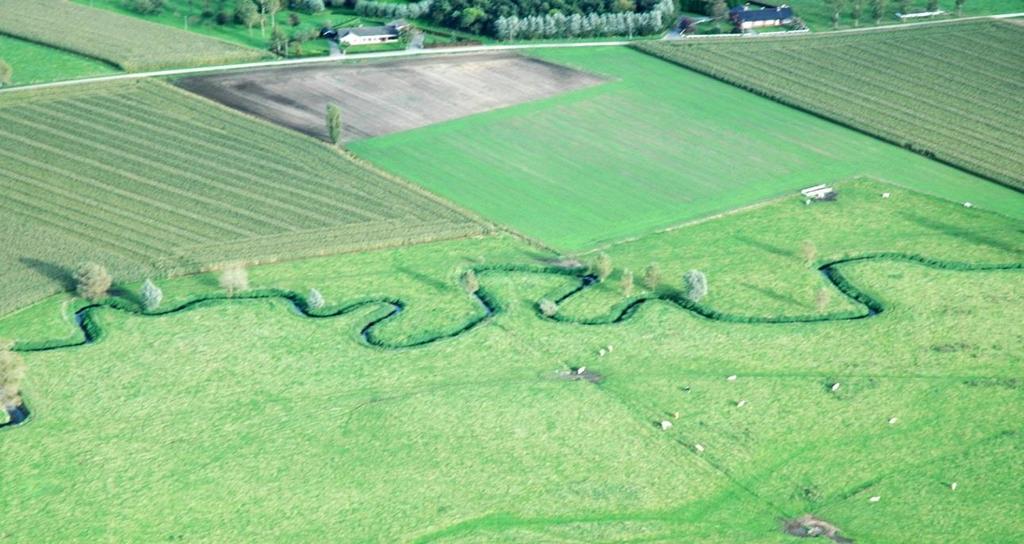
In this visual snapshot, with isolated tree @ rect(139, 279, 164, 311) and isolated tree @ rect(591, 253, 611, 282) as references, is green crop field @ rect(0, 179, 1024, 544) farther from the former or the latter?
isolated tree @ rect(139, 279, 164, 311)

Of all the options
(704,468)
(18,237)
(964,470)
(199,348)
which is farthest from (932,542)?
(18,237)

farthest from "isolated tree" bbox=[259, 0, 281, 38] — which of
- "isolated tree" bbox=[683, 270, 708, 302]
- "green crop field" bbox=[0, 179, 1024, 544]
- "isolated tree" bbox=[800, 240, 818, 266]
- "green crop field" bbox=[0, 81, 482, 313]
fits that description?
"isolated tree" bbox=[800, 240, 818, 266]

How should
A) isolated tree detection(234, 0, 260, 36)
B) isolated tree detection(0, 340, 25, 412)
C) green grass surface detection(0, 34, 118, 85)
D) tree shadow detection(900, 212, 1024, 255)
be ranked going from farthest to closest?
1. isolated tree detection(234, 0, 260, 36)
2. green grass surface detection(0, 34, 118, 85)
3. tree shadow detection(900, 212, 1024, 255)
4. isolated tree detection(0, 340, 25, 412)

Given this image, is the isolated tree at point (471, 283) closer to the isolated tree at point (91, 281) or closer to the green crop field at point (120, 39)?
the isolated tree at point (91, 281)

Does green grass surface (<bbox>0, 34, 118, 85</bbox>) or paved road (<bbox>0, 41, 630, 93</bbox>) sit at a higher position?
green grass surface (<bbox>0, 34, 118, 85</bbox>)

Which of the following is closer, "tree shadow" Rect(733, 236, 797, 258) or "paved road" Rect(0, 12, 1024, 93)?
"tree shadow" Rect(733, 236, 797, 258)

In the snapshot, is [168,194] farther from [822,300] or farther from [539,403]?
[822,300]

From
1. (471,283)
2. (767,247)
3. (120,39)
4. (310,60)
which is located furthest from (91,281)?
(120,39)
